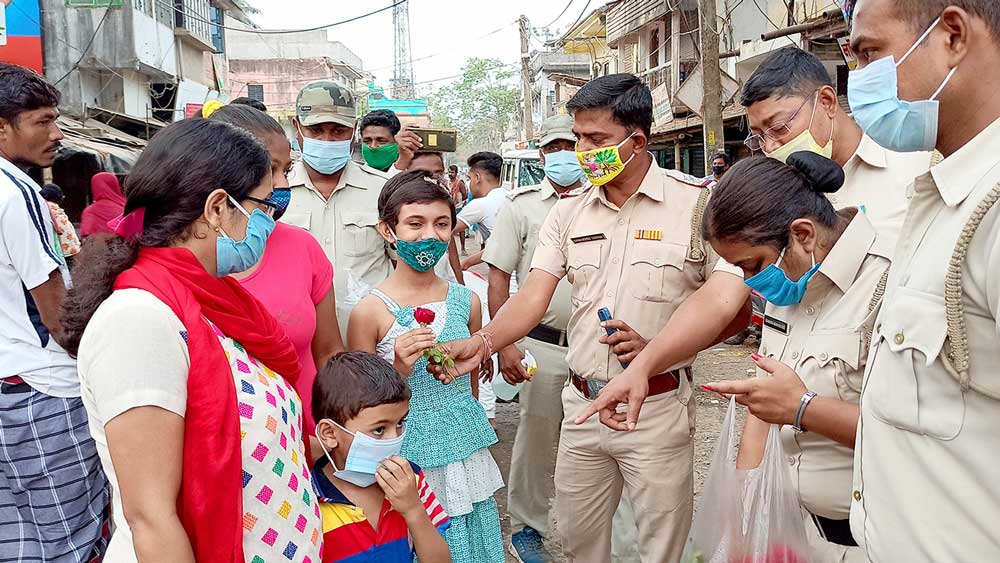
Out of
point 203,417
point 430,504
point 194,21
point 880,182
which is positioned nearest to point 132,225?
point 203,417

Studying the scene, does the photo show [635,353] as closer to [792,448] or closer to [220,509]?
[792,448]

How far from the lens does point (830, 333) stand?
6.68 feet

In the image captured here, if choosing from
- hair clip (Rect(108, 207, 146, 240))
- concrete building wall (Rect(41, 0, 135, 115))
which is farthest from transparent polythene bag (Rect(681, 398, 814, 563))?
concrete building wall (Rect(41, 0, 135, 115))

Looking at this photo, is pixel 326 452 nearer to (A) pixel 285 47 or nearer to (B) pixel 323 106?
(B) pixel 323 106

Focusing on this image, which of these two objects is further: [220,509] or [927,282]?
[220,509]

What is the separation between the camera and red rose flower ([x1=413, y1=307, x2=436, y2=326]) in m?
2.98

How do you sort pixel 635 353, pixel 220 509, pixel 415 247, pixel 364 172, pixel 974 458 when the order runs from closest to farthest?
1. pixel 974 458
2. pixel 220 509
3. pixel 635 353
4. pixel 415 247
5. pixel 364 172

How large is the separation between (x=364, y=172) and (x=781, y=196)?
2.41 metres

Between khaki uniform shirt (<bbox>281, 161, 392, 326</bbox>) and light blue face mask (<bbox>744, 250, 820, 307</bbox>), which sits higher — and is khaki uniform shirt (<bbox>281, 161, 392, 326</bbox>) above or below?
above

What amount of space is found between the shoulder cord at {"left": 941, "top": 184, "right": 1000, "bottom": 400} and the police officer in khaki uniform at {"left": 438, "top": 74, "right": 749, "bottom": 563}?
147 centimetres

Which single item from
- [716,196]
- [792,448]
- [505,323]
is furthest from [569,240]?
[792,448]

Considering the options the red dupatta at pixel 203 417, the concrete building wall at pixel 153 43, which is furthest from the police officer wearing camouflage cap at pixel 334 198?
the concrete building wall at pixel 153 43

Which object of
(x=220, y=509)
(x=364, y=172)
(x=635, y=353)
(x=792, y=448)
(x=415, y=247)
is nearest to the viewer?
(x=220, y=509)

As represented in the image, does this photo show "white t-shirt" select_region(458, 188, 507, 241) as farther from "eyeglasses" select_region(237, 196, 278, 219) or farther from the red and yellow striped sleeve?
"eyeglasses" select_region(237, 196, 278, 219)
